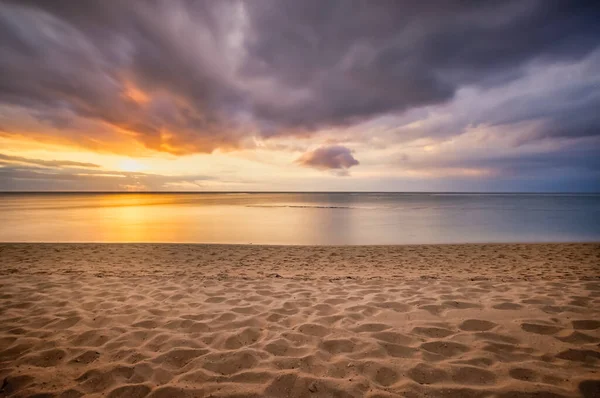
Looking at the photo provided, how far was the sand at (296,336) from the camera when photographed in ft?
10.0

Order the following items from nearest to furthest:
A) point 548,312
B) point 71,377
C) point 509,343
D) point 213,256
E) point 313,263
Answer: point 71,377, point 509,343, point 548,312, point 313,263, point 213,256

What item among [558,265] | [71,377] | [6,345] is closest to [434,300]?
[71,377]

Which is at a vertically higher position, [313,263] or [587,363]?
[587,363]

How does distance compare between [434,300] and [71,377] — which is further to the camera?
[434,300]

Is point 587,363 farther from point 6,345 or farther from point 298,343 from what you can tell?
point 6,345

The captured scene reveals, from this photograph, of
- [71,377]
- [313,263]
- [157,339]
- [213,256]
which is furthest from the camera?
[213,256]

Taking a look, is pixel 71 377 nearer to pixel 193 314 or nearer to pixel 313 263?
pixel 193 314

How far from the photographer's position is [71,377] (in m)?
3.21

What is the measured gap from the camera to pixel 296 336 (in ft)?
13.3

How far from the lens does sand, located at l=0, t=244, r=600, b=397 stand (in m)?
3.05

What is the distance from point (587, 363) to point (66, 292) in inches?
350

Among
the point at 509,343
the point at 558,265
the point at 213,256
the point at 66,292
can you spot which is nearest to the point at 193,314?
the point at 66,292

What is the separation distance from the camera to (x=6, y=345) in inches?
150

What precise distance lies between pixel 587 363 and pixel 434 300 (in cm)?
219
